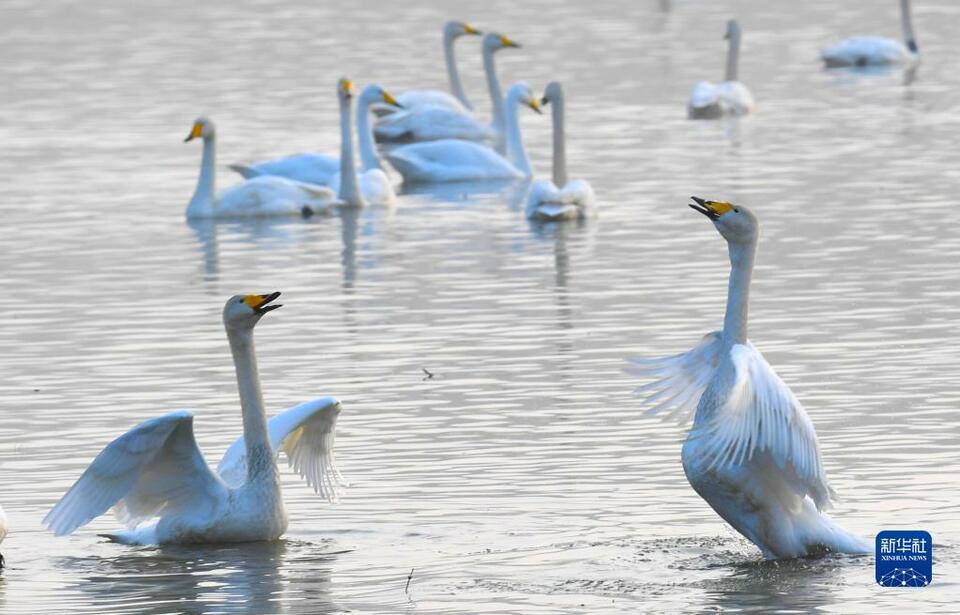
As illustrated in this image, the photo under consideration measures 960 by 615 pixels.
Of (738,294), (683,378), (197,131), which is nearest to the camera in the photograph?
(738,294)

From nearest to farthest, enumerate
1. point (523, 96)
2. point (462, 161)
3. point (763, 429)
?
point (763, 429), point (462, 161), point (523, 96)

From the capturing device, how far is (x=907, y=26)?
35.0 meters

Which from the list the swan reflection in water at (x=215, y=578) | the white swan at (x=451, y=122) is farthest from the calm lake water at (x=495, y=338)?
the white swan at (x=451, y=122)

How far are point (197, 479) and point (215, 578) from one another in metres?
0.74

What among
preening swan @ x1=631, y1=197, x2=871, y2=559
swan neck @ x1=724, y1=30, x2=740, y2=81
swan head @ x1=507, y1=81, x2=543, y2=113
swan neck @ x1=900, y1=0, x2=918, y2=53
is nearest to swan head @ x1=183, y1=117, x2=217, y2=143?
swan head @ x1=507, y1=81, x2=543, y2=113

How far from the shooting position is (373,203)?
22391 mm

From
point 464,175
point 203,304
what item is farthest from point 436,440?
point 464,175

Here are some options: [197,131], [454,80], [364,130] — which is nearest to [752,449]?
[197,131]

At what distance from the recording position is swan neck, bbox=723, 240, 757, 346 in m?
9.65

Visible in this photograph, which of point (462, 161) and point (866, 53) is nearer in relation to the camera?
point (462, 161)

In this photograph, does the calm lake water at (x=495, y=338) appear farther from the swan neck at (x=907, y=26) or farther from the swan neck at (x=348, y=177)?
the swan neck at (x=907, y=26)

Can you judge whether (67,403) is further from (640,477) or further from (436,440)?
(640,477)

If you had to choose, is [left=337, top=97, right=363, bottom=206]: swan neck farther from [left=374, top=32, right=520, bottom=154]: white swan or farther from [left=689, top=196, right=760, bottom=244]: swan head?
[left=689, top=196, right=760, bottom=244]: swan head

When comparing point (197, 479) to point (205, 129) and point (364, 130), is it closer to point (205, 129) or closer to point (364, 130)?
point (205, 129)
